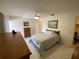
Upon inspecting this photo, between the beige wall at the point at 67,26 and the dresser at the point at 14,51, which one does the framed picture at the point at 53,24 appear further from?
the dresser at the point at 14,51

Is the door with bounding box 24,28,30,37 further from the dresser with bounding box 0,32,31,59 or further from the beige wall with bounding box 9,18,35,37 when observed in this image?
the dresser with bounding box 0,32,31,59

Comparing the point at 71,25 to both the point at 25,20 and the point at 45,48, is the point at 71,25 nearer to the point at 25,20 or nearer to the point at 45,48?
the point at 45,48

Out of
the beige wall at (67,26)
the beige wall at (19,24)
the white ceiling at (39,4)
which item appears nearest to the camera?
the white ceiling at (39,4)

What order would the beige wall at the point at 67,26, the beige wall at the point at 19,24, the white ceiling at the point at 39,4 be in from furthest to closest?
the beige wall at the point at 19,24
the beige wall at the point at 67,26
the white ceiling at the point at 39,4

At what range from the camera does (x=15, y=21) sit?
19.2ft

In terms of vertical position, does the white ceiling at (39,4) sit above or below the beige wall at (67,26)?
above

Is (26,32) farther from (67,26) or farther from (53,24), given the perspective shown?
(67,26)

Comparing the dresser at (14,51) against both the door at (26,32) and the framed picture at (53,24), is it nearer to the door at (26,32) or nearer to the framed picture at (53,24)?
the framed picture at (53,24)

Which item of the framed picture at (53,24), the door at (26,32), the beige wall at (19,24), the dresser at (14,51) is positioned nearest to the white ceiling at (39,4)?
the dresser at (14,51)

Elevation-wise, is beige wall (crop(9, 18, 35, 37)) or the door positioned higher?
beige wall (crop(9, 18, 35, 37))

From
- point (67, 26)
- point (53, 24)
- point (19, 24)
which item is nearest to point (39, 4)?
point (67, 26)

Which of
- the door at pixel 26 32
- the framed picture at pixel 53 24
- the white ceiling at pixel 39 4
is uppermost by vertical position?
the white ceiling at pixel 39 4

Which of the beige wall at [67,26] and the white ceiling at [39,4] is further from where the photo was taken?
the beige wall at [67,26]


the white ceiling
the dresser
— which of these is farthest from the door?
the dresser
